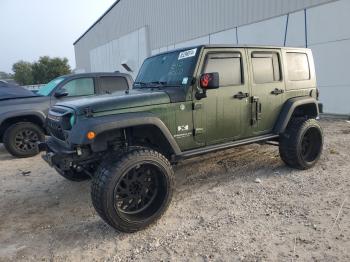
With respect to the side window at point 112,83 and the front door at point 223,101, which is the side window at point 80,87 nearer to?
the side window at point 112,83

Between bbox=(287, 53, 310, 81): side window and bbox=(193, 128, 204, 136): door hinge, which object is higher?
bbox=(287, 53, 310, 81): side window

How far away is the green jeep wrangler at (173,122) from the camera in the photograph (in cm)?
364

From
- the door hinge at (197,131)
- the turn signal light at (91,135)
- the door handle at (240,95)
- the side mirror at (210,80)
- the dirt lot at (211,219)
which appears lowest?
the dirt lot at (211,219)

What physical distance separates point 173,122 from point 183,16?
15.9 metres

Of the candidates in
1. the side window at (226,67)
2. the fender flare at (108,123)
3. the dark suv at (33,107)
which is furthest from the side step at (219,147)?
the dark suv at (33,107)

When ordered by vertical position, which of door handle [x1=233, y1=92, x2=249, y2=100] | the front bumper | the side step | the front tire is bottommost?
the front tire

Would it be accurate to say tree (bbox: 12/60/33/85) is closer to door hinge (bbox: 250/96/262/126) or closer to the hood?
door hinge (bbox: 250/96/262/126)

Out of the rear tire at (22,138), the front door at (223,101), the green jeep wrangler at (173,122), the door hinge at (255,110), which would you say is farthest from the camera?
the rear tire at (22,138)

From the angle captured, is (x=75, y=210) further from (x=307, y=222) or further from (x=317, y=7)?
(x=317, y=7)

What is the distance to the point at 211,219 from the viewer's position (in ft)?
12.8

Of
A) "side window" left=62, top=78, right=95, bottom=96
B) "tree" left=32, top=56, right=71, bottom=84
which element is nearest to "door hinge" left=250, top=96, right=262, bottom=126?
"side window" left=62, top=78, right=95, bottom=96

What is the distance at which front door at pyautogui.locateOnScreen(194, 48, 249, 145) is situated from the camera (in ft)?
14.3

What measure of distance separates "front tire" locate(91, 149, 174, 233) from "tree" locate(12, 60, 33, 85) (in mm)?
60993

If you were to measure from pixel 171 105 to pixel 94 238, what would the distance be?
170 centimetres
